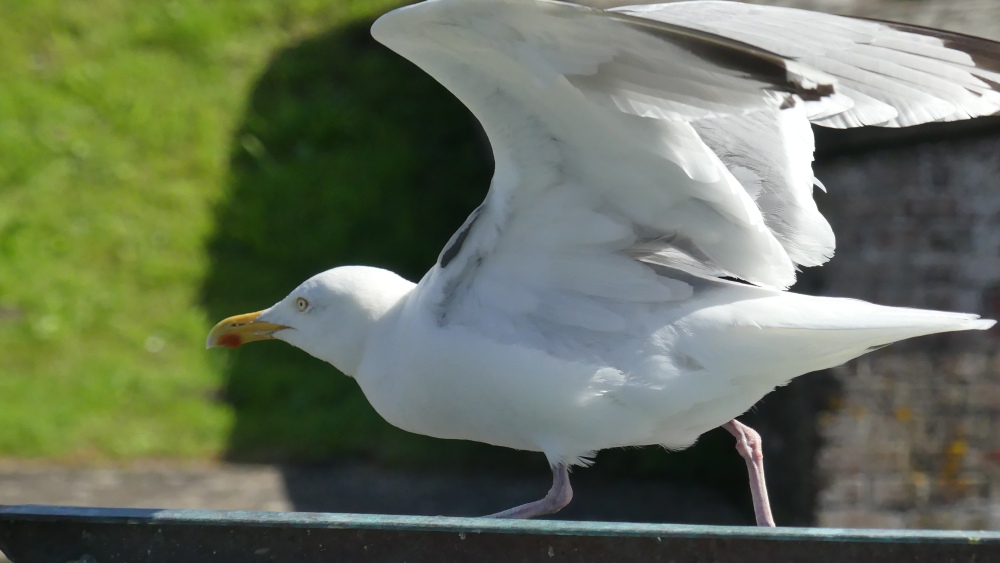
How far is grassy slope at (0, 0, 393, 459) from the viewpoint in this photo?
4613mm

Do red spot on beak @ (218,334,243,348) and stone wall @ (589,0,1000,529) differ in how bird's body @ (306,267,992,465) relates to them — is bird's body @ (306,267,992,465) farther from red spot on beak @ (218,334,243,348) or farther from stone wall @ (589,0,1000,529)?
stone wall @ (589,0,1000,529)

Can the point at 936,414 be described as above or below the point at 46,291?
above

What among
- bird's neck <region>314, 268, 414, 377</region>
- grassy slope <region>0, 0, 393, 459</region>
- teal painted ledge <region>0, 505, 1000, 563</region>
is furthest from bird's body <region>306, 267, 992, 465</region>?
grassy slope <region>0, 0, 393, 459</region>

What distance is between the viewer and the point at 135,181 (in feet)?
17.7

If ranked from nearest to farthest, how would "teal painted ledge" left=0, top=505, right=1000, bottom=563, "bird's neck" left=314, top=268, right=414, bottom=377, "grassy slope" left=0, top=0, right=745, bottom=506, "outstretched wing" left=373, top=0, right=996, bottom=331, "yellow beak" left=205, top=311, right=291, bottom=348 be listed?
"teal painted ledge" left=0, top=505, right=1000, bottom=563, "outstretched wing" left=373, top=0, right=996, bottom=331, "bird's neck" left=314, top=268, right=414, bottom=377, "yellow beak" left=205, top=311, right=291, bottom=348, "grassy slope" left=0, top=0, right=745, bottom=506

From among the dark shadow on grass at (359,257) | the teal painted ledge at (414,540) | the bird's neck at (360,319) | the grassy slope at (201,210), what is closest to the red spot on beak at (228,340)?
Answer: the bird's neck at (360,319)

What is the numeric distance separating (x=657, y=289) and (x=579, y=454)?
13.2 inches

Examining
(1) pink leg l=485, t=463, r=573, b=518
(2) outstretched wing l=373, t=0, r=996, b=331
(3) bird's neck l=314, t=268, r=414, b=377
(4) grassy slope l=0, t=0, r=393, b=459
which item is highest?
(2) outstretched wing l=373, t=0, r=996, b=331

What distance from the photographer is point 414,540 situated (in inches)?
70.1

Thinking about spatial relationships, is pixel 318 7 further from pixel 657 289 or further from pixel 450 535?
pixel 450 535

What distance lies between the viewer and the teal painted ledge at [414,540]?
1724 mm

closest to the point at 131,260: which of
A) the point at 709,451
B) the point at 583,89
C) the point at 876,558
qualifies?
the point at 709,451

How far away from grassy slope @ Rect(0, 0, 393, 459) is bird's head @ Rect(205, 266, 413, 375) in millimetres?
2030

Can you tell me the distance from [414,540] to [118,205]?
3.91m
